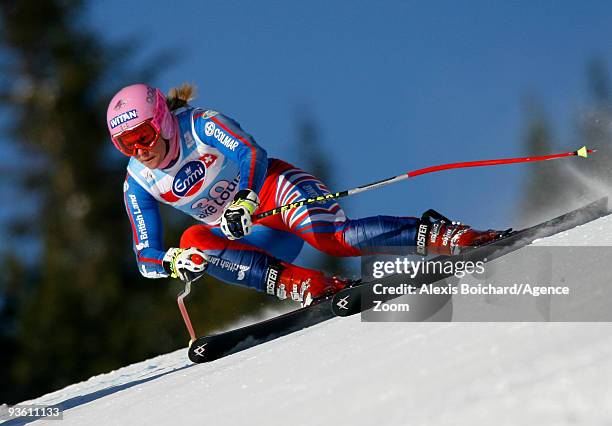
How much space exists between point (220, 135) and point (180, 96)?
0.44 metres

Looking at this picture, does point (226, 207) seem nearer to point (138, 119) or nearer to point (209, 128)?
point (209, 128)

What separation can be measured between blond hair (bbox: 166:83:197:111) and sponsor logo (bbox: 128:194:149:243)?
1.89ft

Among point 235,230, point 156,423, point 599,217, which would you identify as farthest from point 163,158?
point 599,217

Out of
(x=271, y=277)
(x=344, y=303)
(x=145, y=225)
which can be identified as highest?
(x=145, y=225)

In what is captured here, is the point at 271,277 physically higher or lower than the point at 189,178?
lower

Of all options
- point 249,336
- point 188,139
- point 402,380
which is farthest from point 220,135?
point 402,380

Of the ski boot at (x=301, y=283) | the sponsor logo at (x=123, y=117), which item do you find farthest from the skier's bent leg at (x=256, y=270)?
the sponsor logo at (x=123, y=117)

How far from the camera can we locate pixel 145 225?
6121 millimetres

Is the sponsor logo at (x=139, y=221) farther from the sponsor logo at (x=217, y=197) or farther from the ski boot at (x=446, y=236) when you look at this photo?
the ski boot at (x=446, y=236)

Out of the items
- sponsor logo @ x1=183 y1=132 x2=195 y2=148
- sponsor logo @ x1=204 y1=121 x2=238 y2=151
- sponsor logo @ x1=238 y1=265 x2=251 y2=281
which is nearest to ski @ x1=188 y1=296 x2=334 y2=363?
sponsor logo @ x1=238 y1=265 x2=251 y2=281

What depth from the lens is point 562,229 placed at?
5660 millimetres

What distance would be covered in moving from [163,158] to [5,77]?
25.1 meters

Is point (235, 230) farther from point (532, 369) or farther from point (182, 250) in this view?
point (532, 369)

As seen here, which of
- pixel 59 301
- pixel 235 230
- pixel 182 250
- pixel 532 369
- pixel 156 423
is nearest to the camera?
pixel 532 369
